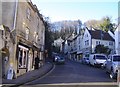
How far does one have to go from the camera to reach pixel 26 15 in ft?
107

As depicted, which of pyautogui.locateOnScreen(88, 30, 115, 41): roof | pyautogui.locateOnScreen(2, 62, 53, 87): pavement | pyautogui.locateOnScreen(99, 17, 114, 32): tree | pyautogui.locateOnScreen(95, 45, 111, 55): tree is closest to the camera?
pyautogui.locateOnScreen(2, 62, 53, 87): pavement

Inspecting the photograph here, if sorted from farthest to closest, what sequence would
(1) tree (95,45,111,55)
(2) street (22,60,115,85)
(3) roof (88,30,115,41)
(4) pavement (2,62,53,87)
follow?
(3) roof (88,30,115,41) < (1) tree (95,45,111,55) < (2) street (22,60,115,85) < (4) pavement (2,62,53,87)

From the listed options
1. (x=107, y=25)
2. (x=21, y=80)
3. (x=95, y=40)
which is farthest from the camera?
(x=107, y=25)

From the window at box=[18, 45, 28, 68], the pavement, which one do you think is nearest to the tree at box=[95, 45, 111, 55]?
the window at box=[18, 45, 28, 68]

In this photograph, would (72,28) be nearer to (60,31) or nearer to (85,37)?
(60,31)

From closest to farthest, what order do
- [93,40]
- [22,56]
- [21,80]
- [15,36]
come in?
[21,80], [15,36], [22,56], [93,40]

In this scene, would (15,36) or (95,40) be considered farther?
(95,40)

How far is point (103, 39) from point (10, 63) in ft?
181

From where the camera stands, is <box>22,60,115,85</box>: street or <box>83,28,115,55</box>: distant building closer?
<box>22,60,115,85</box>: street

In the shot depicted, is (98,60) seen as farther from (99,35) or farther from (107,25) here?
(107,25)

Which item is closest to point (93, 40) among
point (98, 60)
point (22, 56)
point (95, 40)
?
point (95, 40)

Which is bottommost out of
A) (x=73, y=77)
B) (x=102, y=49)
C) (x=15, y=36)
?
(x=73, y=77)

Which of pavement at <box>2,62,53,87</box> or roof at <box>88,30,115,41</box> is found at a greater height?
roof at <box>88,30,115,41</box>

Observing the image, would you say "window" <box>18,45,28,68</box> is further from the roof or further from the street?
the roof
